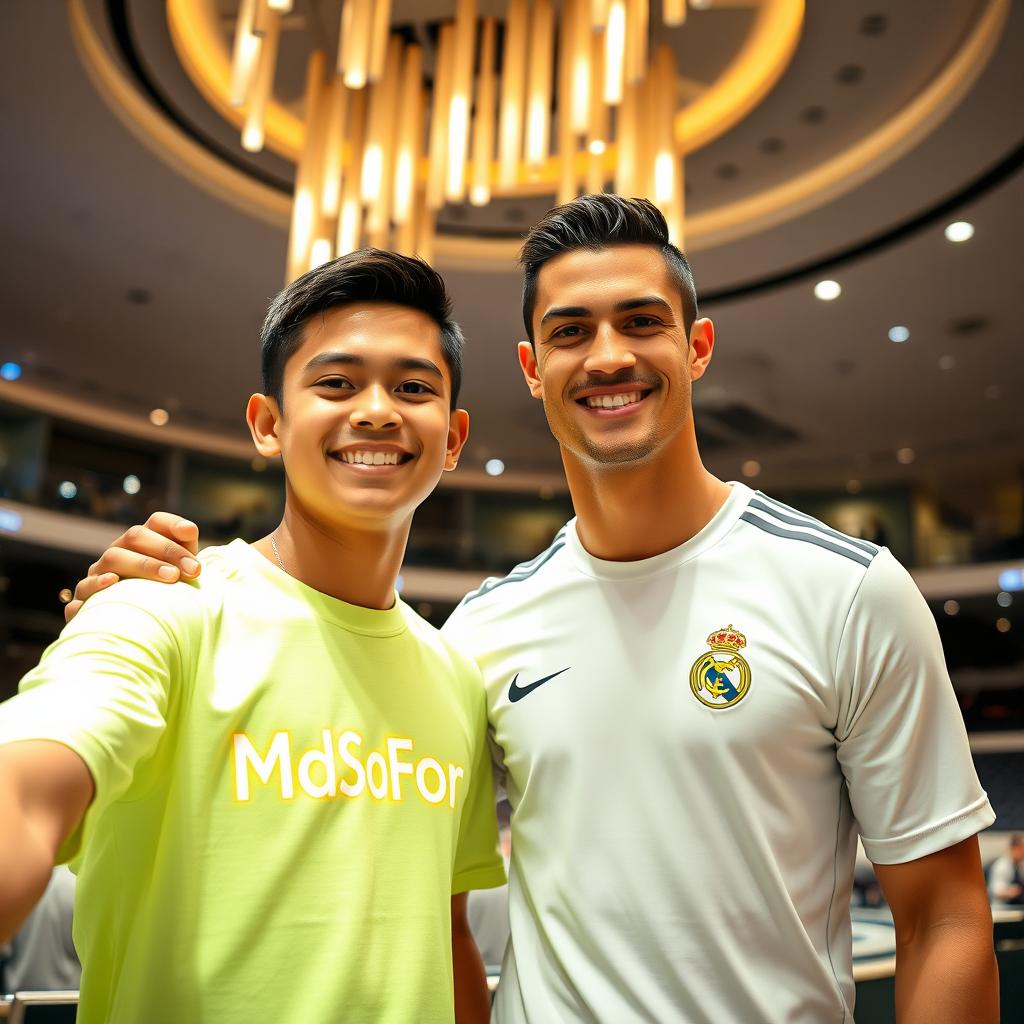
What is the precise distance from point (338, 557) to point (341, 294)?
18.0 inches

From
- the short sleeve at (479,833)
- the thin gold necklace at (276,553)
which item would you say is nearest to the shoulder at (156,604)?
the thin gold necklace at (276,553)

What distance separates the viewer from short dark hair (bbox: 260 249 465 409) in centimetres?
178

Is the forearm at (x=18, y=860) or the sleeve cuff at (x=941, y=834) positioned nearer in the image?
the forearm at (x=18, y=860)

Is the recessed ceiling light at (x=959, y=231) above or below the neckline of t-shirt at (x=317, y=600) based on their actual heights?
above

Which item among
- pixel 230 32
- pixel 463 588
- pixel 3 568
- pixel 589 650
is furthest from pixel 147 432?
pixel 589 650

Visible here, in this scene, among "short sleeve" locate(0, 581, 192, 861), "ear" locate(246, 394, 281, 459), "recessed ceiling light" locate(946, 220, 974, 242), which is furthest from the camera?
"recessed ceiling light" locate(946, 220, 974, 242)

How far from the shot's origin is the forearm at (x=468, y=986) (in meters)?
2.09

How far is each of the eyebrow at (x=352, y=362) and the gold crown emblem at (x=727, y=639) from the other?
722 millimetres

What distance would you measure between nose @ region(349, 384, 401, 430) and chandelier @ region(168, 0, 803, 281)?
188 inches

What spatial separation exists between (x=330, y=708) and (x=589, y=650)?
602 mm

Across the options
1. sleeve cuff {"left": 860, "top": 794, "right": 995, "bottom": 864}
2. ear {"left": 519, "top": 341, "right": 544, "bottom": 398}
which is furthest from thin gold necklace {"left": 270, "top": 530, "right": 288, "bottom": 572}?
sleeve cuff {"left": 860, "top": 794, "right": 995, "bottom": 864}

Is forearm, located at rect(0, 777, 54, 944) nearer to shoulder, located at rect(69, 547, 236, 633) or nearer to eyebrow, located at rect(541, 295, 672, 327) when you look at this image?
shoulder, located at rect(69, 547, 236, 633)

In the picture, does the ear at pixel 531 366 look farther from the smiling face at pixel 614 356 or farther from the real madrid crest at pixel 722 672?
the real madrid crest at pixel 722 672

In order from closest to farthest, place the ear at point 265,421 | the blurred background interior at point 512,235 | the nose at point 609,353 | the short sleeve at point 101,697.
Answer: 1. the short sleeve at point 101,697
2. the ear at point 265,421
3. the nose at point 609,353
4. the blurred background interior at point 512,235
